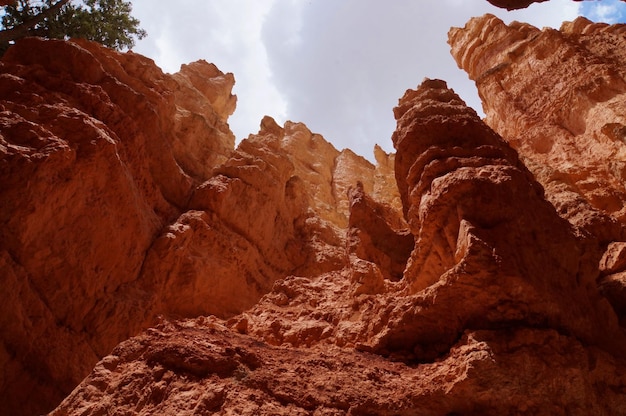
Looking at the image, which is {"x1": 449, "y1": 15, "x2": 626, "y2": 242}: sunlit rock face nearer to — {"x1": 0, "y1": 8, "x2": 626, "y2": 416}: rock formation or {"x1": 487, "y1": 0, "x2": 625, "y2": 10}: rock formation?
{"x1": 0, "y1": 8, "x2": 626, "y2": 416}: rock formation

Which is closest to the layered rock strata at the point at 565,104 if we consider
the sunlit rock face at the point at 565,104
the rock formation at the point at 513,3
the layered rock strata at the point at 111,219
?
the sunlit rock face at the point at 565,104

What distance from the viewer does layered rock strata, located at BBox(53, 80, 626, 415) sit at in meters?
5.64

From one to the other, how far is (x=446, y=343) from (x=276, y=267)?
8051mm

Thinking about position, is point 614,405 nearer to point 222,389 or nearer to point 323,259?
point 222,389

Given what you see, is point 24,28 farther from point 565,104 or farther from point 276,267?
point 565,104

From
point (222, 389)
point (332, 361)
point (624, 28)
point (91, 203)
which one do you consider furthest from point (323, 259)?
point (624, 28)

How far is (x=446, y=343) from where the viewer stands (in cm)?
670

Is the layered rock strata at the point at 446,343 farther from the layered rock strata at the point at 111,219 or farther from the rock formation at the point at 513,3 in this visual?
the rock formation at the point at 513,3

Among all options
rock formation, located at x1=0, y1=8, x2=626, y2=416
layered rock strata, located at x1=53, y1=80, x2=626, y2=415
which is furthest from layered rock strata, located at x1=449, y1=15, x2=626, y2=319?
layered rock strata, located at x1=53, y1=80, x2=626, y2=415

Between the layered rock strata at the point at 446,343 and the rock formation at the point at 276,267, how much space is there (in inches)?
1.0

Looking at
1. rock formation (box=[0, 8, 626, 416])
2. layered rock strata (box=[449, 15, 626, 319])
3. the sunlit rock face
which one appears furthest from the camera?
the sunlit rock face

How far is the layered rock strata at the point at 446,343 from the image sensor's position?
5645 millimetres

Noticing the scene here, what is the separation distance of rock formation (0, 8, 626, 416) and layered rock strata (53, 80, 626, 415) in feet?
0.08

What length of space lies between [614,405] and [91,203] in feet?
32.1
